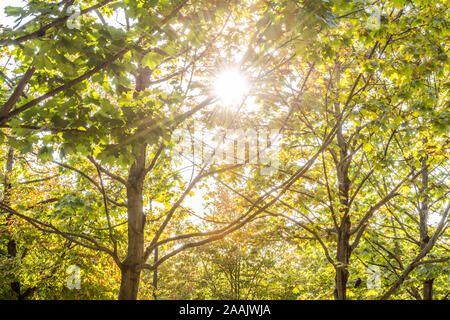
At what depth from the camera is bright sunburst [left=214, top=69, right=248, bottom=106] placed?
151 inches

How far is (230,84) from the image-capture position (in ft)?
13.2

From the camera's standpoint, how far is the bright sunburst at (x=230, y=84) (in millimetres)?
3840

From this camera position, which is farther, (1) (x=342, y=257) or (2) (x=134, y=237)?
(1) (x=342, y=257)

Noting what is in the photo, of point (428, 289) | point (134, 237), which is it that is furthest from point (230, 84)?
point (428, 289)

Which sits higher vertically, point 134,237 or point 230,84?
point 230,84

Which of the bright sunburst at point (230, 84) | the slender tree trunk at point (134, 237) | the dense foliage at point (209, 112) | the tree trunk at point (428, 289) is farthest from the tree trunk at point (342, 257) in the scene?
the slender tree trunk at point (134, 237)

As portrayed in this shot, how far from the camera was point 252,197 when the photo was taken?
24.2ft

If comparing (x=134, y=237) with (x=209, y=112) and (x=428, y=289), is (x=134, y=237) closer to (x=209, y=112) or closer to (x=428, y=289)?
(x=209, y=112)

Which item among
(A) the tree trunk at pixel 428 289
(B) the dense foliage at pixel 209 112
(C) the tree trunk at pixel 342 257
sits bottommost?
(A) the tree trunk at pixel 428 289

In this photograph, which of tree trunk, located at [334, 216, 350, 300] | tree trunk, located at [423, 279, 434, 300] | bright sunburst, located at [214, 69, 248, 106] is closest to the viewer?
bright sunburst, located at [214, 69, 248, 106]

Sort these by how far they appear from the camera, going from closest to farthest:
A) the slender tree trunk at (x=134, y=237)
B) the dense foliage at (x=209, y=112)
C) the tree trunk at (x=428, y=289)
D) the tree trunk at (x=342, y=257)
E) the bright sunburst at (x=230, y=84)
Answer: the dense foliage at (x=209, y=112) → the bright sunburst at (x=230, y=84) → the slender tree trunk at (x=134, y=237) → the tree trunk at (x=342, y=257) → the tree trunk at (x=428, y=289)

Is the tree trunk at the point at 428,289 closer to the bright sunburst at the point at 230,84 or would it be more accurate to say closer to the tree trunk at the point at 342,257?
the tree trunk at the point at 342,257

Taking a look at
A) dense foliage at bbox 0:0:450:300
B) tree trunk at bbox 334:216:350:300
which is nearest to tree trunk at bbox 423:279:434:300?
dense foliage at bbox 0:0:450:300

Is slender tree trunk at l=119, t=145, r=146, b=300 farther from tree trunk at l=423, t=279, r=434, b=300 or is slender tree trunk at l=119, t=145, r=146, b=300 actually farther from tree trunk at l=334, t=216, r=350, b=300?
tree trunk at l=423, t=279, r=434, b=300
